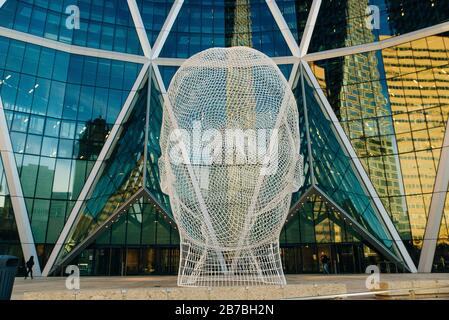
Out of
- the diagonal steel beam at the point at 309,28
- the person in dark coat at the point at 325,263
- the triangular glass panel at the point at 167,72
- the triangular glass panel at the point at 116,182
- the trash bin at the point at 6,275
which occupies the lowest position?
the person in dark coat at the point at 325,263

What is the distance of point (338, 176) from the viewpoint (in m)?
24.1

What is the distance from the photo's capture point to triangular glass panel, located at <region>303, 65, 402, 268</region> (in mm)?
22906

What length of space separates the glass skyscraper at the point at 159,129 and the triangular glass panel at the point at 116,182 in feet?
Answer: 0.33

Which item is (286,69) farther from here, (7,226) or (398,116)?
(7,226)

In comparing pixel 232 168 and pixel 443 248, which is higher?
pixel 232 168

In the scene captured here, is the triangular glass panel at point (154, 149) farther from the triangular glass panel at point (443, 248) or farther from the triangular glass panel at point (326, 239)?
the triangular glass panel at point (443, 248)

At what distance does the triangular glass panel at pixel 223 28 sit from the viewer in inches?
1129

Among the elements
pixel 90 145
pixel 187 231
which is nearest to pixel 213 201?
pixel 187 231

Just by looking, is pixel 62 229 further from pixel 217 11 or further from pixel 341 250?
pixel 217 11

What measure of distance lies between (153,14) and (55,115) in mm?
10681

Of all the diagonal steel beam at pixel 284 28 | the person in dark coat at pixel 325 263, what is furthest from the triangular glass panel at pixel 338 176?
the diagonal steel beam at pixel 284 28

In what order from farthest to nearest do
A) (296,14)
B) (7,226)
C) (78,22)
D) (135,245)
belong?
(296,14), (78,22), (135,245), (7,226)

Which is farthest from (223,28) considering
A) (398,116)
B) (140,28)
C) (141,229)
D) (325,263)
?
(325,263)

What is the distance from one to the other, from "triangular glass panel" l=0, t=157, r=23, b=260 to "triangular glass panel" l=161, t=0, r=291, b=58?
1433 centimetres
